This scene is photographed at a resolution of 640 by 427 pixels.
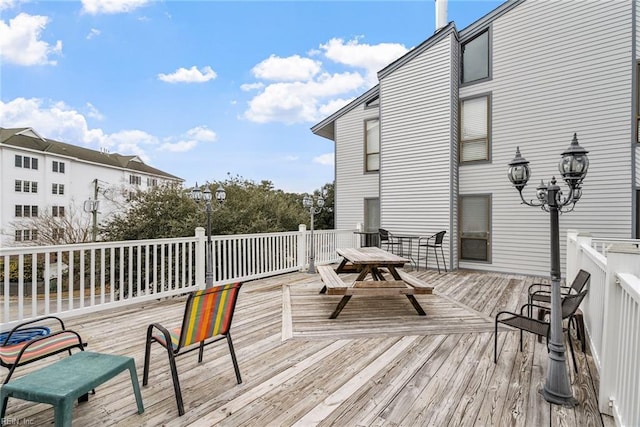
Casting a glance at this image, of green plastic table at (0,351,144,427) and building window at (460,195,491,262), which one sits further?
building window at (460,195,491,262)

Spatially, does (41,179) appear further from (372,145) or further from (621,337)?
(621,337)

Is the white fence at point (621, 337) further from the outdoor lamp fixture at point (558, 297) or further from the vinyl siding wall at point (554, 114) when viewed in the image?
the vinyl siding wall at point (554, 114)

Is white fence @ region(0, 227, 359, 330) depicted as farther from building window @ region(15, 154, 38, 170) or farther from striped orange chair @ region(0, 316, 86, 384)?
building window @ region(15, 154, 38, 170)

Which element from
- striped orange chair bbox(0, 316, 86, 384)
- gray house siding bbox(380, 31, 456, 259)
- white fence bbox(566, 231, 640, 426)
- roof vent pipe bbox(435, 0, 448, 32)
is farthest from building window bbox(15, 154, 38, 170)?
white fence bbox(566, 231, 640, 426)

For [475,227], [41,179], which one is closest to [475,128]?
[475,227]

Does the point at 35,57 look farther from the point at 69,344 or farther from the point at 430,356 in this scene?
the point at 430,356

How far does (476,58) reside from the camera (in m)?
7.82

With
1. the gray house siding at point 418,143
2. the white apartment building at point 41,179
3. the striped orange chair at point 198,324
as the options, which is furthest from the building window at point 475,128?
the white apartment building at point 41,179

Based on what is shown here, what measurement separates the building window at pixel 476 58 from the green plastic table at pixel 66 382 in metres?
9.03

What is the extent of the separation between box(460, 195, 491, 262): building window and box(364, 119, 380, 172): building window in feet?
9.44

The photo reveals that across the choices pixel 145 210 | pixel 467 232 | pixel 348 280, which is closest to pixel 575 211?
pixel 467 232

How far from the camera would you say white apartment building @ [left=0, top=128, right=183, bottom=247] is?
16.8 metres

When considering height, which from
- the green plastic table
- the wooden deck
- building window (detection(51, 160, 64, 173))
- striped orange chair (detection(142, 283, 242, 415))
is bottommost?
the wooden deck

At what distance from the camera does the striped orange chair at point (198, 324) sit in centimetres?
202
